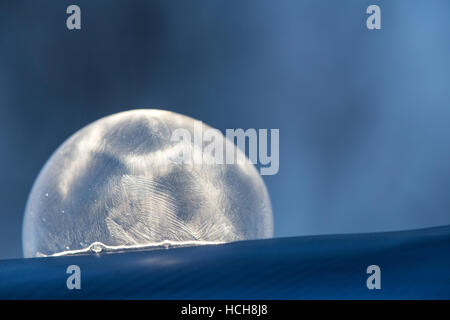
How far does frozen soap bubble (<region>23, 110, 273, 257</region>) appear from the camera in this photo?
26.0 feet

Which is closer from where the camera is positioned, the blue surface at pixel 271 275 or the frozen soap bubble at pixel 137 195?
the blue surface at pixel 271 275

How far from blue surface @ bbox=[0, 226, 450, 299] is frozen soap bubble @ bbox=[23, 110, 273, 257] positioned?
1.35 metres

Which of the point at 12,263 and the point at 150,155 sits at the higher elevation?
the point at 150,155

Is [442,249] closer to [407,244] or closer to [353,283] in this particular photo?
[407,244]

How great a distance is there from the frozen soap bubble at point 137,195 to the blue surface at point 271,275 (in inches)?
53.3

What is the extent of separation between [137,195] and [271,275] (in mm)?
2705

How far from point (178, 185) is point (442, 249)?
A: 3.49 metres

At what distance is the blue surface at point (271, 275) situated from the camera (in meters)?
5.73

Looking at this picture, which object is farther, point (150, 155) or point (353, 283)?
point (150, 155)

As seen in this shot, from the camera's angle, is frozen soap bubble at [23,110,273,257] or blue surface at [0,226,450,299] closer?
blue surface at [0,226,450,299]
